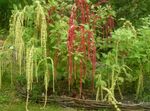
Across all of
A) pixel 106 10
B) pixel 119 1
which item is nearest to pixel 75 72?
pixel 106 10

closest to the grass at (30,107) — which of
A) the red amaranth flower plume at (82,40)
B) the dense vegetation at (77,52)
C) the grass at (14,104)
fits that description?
the grass at (14,104)

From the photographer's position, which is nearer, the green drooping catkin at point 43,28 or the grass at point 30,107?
the green drooping catkin at point 43,28

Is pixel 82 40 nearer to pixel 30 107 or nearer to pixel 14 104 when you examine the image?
pixel 30 107

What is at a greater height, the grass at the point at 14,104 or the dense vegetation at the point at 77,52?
the dense vegetation at the point at 77,52

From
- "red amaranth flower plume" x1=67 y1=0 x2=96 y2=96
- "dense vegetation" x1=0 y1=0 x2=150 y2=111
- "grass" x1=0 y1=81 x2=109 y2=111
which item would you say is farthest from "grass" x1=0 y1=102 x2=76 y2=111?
"red amaranth flower plume" x1=67 y1=0 x2=96 y2=96

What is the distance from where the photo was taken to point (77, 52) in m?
4.70

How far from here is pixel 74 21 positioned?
16.0 ft

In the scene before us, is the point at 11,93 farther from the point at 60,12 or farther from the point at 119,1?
the point at 119,1

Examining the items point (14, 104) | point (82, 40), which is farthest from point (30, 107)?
point (82, 40)

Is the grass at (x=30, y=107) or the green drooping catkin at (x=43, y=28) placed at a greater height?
the green drooping catkin at (x=43, y=28)

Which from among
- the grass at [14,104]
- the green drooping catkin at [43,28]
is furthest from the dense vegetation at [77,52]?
the grass at [14,104]

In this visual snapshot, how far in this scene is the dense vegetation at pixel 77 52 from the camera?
4.73 m

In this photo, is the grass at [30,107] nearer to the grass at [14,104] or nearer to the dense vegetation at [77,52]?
the grass at [14,104]

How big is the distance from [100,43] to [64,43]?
606mm
